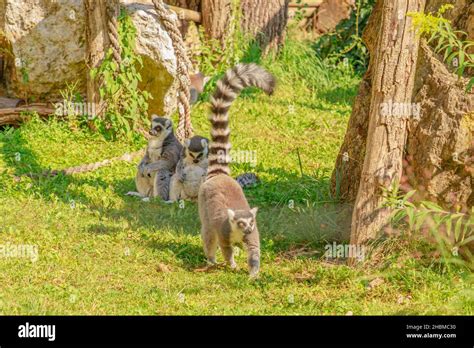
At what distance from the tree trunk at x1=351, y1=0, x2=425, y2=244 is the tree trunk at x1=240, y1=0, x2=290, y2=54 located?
284 inches

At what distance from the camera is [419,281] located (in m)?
A: 6.41

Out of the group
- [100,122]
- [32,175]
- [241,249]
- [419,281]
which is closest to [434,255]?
[419,281]

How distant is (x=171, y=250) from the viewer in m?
7.36

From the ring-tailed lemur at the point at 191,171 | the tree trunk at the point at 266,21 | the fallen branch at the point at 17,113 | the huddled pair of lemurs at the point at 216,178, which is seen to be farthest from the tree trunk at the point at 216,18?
the ring-tailed lemur at the point at 191,171

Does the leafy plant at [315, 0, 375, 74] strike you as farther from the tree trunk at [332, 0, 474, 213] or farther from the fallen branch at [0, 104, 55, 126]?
the tree trunk at [332, 0, 474, 213]

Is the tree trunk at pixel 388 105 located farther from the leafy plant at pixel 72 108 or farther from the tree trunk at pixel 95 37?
the leafy plant at pixel 72 108

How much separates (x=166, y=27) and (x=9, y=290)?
488cm

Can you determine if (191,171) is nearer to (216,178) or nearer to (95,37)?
(216,178)

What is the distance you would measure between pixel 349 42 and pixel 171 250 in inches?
341

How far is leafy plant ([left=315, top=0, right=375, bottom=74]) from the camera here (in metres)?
14.9

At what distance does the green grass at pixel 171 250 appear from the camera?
6.16 metres

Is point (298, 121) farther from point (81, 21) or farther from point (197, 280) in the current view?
point (197, 280)
